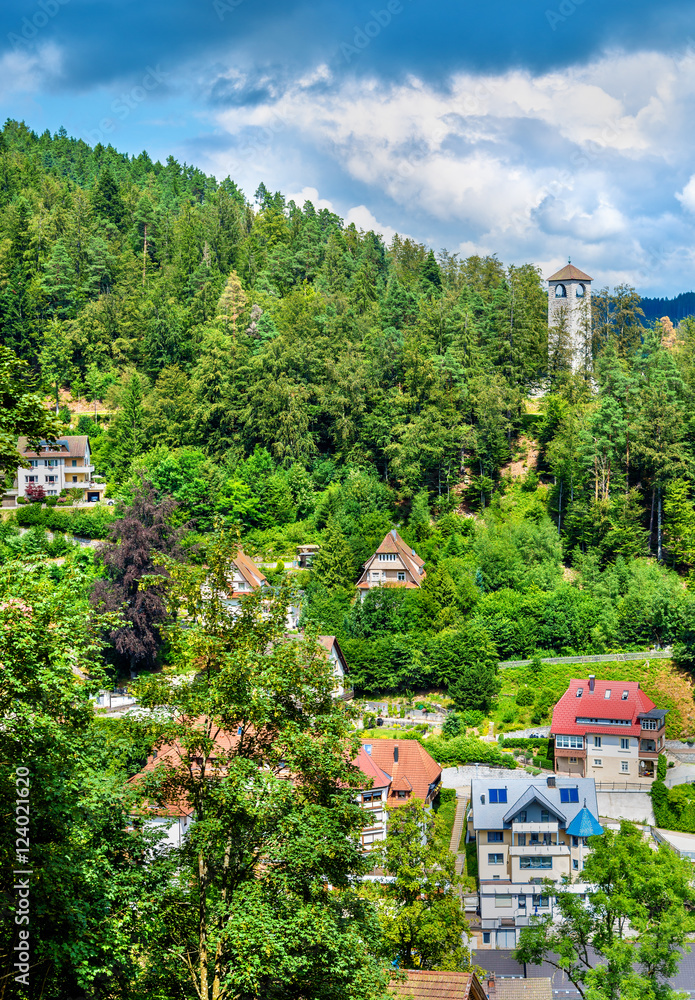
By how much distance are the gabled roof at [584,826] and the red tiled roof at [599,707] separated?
7055mm

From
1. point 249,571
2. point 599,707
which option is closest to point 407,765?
point 599,707

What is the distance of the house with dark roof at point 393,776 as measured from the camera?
131ft

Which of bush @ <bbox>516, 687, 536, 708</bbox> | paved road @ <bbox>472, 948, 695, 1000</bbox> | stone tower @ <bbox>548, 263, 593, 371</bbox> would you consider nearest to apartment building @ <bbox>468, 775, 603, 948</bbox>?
paved road @ <bbox>472, 948, 695, 1000</bbox>

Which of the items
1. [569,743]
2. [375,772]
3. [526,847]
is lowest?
[526,847]

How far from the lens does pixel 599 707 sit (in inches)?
1781

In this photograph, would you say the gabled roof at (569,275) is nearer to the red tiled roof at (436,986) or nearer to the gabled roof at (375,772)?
the gabled roof at (375,772)

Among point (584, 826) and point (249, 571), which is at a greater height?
point (249, 571)

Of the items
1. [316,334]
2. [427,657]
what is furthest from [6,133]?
[427,657]

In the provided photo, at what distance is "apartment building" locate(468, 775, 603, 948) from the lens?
36.2 m

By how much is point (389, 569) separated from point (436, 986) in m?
40.5

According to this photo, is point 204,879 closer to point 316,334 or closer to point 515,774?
point 515,774

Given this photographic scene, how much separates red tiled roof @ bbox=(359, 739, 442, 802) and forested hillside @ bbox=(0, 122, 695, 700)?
761 centimetres

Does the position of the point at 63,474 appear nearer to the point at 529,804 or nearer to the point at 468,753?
the point at 468,753

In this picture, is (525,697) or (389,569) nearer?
(525,697)
